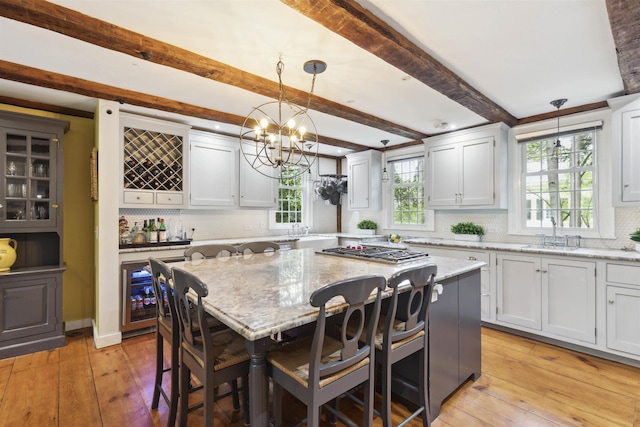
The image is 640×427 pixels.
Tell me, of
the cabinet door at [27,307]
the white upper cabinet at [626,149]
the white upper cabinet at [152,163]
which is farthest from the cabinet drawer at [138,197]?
the white upper cabinet at [626,149]

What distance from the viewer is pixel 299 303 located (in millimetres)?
1418

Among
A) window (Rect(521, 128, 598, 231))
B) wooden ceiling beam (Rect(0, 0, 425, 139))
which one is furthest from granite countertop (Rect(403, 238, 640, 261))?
wooden ceiling beam (Rect(0, 0, 425, 139))

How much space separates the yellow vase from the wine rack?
3.72 ft

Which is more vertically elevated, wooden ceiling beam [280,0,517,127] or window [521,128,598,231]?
wooden ceiling beam [280,0,517,127]

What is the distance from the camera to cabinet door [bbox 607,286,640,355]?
2723 millimetres

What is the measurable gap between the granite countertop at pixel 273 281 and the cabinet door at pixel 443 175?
6.33ft

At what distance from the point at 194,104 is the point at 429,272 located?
2.99 meters

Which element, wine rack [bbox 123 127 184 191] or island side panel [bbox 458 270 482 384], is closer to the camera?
island side panel [bbox 458 270 482 384]

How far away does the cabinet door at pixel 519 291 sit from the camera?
3.30m

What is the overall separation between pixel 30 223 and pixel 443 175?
15.7ft

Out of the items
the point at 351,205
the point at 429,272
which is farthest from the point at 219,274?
the point at 351,205

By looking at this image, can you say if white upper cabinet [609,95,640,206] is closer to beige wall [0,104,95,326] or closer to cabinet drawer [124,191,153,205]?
cabinet drawer [124,191,153,205]

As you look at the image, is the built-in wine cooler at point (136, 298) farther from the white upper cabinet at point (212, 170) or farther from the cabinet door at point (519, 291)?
the cabinet door at point (519, 291)

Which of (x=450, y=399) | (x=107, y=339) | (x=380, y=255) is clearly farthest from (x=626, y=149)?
(x=107, y=339)
